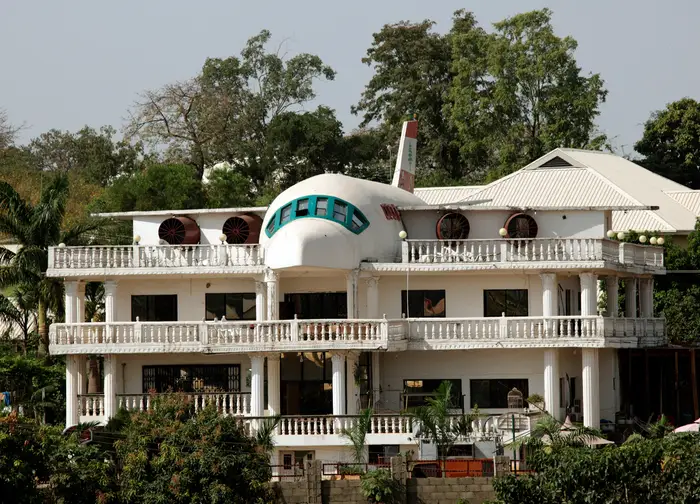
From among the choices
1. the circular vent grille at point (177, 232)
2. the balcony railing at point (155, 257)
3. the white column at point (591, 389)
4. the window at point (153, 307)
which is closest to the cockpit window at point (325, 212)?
the balcony railing at point (155, 257)

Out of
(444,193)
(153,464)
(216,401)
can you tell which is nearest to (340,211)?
(216,401)

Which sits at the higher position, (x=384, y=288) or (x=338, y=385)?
(x=384, y=288)

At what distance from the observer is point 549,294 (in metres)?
56.2

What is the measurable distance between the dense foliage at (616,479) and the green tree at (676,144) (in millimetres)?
48639

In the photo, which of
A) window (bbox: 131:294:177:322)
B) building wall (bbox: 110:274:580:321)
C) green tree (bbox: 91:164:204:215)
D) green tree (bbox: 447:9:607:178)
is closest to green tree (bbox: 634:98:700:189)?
green tree (bbox: 447:9:607:178)

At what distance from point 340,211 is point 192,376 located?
7516 mm

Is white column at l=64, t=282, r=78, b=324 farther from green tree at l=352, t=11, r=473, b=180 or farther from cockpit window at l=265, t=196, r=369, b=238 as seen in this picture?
green tree at l=352, t=11, r=473, b=180

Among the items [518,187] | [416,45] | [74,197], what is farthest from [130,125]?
[518,187]

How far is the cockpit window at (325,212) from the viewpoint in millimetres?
55344

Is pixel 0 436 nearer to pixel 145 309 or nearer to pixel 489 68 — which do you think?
pixel 145 309

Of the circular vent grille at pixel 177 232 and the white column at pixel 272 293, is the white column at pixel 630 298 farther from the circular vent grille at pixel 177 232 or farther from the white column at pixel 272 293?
the circular vent grille at pixel 177 232

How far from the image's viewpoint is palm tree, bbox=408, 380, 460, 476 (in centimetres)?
5234

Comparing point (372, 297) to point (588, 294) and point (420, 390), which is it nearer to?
point (420, 390)

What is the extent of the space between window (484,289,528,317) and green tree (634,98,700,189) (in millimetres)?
37914
